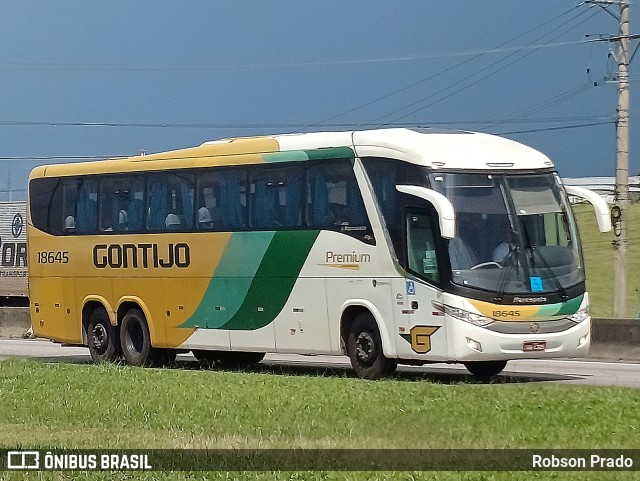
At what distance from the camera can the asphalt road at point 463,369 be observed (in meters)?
22.1

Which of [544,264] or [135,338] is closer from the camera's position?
[544,264]

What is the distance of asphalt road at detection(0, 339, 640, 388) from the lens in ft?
72.6

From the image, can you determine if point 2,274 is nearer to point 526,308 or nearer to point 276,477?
point 526,308

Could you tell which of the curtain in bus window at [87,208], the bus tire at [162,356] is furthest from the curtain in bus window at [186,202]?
the bus tire at [162,356]

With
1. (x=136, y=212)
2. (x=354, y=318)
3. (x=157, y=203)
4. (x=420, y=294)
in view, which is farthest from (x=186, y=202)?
(x=420, y=294)

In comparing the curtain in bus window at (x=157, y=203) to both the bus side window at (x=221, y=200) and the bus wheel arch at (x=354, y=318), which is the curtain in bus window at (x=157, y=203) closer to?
the bus side window at (x=221, y=200)

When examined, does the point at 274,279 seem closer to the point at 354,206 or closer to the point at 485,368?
the point at 354,206

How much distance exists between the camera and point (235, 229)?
80.1 ft

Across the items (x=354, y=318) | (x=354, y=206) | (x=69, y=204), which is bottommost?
(x=354, y=318)

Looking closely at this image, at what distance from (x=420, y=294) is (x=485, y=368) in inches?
85.0

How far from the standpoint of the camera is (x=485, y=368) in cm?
2262

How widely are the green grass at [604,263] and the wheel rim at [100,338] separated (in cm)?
2698

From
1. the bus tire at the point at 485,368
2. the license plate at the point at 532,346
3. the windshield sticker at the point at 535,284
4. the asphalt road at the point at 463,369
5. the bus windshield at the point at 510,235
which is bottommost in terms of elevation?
the asphalt road at the point at 463,369

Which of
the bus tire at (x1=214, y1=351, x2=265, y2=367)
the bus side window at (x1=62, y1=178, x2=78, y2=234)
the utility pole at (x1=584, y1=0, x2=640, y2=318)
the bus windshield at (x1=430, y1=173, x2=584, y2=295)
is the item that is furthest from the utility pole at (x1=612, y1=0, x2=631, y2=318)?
the bus side window at (x1=62, y1=178, x2=78, y2=234)
